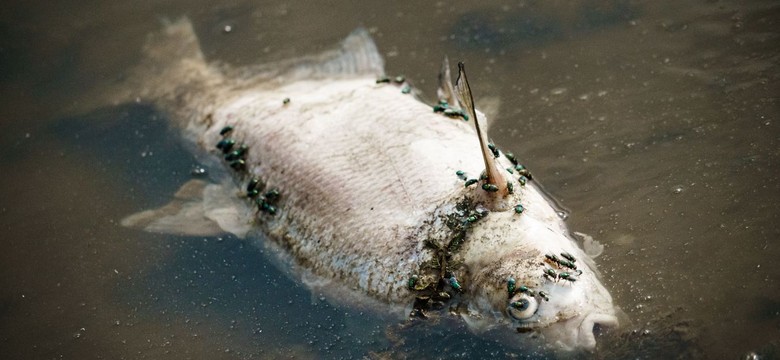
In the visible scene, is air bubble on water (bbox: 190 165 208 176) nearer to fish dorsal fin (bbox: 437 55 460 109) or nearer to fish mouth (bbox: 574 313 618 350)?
fish dorsal fin (bbox: 437 55 460 109)

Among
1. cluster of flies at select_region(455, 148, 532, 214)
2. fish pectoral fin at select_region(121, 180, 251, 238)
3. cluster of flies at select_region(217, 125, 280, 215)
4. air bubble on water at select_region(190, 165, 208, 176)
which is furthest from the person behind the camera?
air bubble on water at select_region(190, 165, 208, 176)

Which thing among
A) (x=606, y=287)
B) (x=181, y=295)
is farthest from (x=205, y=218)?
(x=606, y=287)

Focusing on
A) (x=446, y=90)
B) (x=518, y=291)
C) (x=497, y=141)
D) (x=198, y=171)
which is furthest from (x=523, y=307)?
(x=198, y=171)

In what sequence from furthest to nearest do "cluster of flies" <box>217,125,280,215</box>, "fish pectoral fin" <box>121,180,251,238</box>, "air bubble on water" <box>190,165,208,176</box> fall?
"air bubble on water" <box>190,165,208,176</box> < "fish pectoral fin" <box>121,180,251,238</box> < "cluster of flies" <box>217,125,280,215</box>

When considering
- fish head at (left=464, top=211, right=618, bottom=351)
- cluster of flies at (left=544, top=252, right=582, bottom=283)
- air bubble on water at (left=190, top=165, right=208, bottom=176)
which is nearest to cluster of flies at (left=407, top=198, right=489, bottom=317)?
fish head at (left=464, top=211, right=618, bottom=351)

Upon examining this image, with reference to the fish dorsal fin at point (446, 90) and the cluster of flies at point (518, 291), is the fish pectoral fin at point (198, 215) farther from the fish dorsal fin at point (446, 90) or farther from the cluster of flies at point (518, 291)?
the cluster of flies at point (518, 291)

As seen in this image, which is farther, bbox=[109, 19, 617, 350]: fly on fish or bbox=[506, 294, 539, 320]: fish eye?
bbox=[109, 19, 617, 350]: fly on fish

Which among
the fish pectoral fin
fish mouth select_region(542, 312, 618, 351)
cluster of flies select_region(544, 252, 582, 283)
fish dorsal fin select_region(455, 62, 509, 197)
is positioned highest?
fish dorsal fin select_region(455, 62, 509, 197)

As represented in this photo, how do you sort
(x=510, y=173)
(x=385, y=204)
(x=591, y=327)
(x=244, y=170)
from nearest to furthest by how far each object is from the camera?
(x=591, y=327)
(x=385, y=204)
(x=510, y=173)
(x=244, y=170)

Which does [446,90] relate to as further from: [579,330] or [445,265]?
[579,330]
